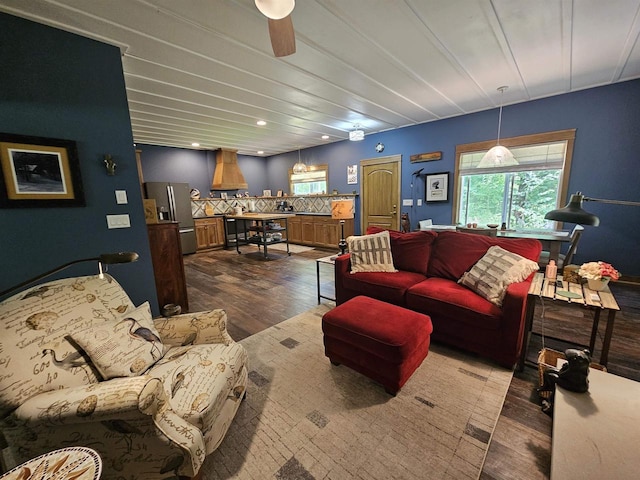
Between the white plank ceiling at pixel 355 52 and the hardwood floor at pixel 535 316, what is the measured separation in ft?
8.88

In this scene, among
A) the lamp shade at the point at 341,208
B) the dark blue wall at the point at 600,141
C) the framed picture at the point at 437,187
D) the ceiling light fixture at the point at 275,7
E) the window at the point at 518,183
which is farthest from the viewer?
the framed picture at the point at 437,187

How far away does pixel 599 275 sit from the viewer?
5.92ft

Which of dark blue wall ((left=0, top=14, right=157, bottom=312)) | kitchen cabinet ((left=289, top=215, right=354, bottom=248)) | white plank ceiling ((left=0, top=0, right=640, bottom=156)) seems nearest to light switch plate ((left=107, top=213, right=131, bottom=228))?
dark blue wall ((left=0, top=14, right=157, bottom=312))

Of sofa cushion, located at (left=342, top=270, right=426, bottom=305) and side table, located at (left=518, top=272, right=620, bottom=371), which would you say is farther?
sofa cushion, located at (left=342, top=270, right=426, bottom=305)

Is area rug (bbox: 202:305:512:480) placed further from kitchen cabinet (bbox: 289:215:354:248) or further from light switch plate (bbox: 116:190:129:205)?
kitchen cabinet (bbox: 289:215:354:248)

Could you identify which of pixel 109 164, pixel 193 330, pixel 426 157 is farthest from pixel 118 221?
pixel 426 157

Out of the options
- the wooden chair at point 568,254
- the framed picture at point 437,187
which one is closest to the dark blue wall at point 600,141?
the framed picture at point 437,187

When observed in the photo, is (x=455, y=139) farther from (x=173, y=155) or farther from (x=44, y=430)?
(x=173, y=155)

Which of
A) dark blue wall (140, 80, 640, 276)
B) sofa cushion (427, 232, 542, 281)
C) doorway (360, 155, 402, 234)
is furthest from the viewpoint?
doorway (360, 155, 402, 234)

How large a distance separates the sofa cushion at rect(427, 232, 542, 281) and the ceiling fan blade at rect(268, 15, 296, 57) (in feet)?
7.46

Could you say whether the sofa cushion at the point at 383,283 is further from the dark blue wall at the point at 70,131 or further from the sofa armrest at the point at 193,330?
the dark blue wall at the point at 70,131

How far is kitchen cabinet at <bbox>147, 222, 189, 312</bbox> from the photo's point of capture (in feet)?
9.64

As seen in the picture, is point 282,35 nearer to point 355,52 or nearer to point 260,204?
point 355,52

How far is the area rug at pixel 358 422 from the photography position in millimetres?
1299
